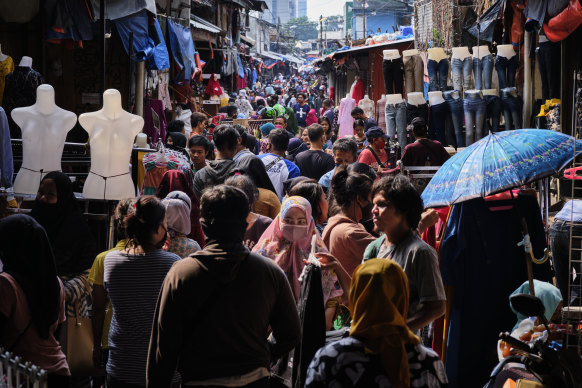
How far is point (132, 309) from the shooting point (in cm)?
402

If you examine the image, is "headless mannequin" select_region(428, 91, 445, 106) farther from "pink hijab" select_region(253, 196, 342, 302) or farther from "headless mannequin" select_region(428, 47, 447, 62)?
"pink hijab" select_region(253, 196, 342, 302)

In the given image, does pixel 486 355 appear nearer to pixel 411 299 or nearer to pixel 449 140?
pixel 411 299

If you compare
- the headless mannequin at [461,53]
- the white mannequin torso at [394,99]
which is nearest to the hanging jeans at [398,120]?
the white mannequin torso at [394,99]

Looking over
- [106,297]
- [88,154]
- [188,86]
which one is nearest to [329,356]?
[106,297]

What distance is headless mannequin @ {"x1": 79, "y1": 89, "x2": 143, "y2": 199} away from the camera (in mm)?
6812

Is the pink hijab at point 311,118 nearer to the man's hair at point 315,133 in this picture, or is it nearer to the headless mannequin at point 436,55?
the headless mannequin at point 436,55

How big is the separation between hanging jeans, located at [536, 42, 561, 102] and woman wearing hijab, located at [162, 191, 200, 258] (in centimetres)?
552

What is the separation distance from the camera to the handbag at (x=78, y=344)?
4.97m

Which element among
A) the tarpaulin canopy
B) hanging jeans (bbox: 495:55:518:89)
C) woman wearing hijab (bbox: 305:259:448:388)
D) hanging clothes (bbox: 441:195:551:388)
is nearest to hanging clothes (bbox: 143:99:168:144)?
the tarpaulin canopy

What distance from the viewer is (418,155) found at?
851 cm

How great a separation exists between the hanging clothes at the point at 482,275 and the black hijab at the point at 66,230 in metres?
2.56

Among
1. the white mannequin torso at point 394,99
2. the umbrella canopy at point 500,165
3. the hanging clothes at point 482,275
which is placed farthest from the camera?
the white mannequin torso at point 394,99

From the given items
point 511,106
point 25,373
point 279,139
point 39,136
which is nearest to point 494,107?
point 511,106

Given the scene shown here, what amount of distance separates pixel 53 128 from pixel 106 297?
116 inches
